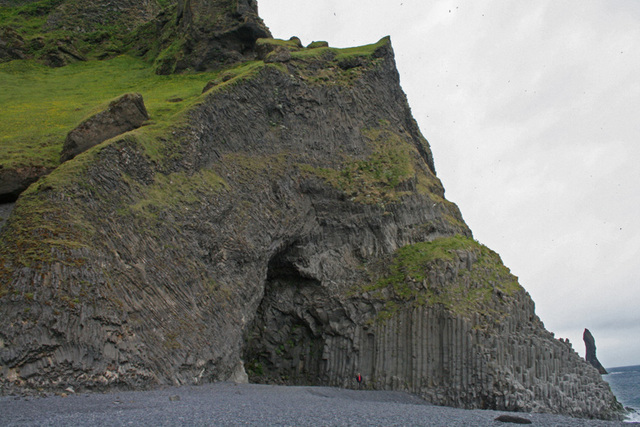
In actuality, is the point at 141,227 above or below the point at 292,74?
below

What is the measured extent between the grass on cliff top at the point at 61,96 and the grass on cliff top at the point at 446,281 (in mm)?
15523

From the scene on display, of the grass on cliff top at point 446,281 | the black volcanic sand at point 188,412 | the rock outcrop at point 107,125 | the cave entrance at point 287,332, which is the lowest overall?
the black volcanic sand at point 188,412

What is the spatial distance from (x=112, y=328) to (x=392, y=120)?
86.9 feet

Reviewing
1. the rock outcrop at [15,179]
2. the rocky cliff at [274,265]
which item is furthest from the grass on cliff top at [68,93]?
the rocky cliff at [274,265]

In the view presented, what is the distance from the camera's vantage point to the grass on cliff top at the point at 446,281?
88.6 ft

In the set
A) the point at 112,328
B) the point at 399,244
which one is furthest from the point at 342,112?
the point at 112,328

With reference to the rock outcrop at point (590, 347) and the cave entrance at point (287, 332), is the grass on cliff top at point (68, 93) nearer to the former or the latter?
the cave entrance at point (287, 332)

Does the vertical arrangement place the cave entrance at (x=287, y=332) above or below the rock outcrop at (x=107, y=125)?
below

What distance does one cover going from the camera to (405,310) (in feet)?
89.5

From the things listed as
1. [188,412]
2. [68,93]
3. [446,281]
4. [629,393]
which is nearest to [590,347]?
[629,393]

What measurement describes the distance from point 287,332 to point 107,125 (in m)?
14.7

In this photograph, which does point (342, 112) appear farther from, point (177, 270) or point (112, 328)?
point (112, 328)

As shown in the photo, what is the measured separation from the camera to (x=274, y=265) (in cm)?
3014

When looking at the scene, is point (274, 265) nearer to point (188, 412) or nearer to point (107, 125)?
point (107, 125)
